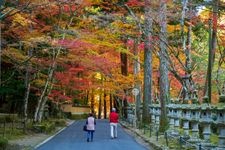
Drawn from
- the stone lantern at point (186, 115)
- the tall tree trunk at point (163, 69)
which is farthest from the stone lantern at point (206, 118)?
the tall tree trunk at point (163, 69)

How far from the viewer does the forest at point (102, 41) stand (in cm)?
2309

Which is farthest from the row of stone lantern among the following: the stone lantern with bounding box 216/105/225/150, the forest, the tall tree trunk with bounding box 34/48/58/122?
the tall tree trunk with bounding box 34/48/58/122

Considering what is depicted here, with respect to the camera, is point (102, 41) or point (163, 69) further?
point (102, 41)

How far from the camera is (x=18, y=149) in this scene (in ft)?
56.5

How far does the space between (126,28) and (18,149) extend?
17.5 meters

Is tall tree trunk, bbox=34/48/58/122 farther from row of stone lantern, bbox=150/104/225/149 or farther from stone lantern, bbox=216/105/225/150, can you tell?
stone lantern, bbox=216/105/225/150

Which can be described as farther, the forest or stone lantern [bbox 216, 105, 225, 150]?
the forest

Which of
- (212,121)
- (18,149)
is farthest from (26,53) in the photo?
(212,121)

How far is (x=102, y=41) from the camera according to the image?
34.2 m

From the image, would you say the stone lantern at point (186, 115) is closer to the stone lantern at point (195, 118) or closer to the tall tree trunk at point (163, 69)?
the stone lantern at point (195, 118)

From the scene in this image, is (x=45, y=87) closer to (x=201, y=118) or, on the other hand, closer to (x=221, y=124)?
(x=201, y=118)

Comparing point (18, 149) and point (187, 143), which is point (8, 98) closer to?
point (18, 149)

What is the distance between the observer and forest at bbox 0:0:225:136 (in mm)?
23094

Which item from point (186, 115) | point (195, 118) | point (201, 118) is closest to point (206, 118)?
point (201, 118)
